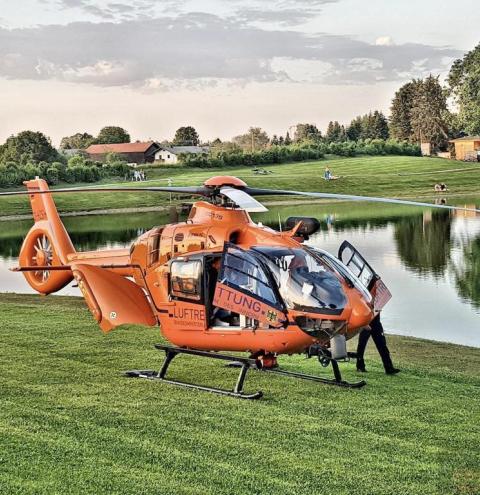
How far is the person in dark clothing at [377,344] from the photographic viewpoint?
11.6 m

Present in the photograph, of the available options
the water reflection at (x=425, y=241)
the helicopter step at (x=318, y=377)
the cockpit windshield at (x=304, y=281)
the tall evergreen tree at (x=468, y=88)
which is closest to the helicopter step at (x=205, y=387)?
the helicopter step at (x=318, y=377)

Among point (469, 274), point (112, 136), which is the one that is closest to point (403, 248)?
point (469, 274)

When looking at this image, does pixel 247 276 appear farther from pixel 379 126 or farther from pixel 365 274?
pixel 379 126

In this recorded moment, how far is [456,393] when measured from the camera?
36.0 ft

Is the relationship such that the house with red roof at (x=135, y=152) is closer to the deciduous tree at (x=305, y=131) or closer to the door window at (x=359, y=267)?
the deciduous tree at (x=305, y=131)

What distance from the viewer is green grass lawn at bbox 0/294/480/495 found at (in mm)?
7473

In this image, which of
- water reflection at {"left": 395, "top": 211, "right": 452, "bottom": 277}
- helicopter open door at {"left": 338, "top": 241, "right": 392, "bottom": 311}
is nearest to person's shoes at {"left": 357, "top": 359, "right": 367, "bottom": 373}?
helicopter open door at {"left": 338, "top": 241, "right": 392, "bottom": 311}

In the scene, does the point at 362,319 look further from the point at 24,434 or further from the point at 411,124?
the point at 411,124

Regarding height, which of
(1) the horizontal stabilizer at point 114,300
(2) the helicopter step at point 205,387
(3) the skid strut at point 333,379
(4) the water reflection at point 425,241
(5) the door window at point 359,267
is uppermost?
(5) the door window at point 359,267

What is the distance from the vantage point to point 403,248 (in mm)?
32531

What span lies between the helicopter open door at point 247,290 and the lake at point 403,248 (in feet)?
23.9

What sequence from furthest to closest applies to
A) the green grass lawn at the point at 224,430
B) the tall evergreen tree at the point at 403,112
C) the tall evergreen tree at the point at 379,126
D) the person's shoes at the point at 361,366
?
the tall evergreen tree at the point at 379,126 < the tall evergreen tree at the point at 403,112 < the person's shoes at the point at 361,366 < the green grass lawn at the point at 224,430

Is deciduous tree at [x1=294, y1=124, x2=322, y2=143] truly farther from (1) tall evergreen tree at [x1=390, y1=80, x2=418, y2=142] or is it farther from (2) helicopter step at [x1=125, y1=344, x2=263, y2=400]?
(2) helicopter step at [x1=125, y1=344, x2=263, y2=400]

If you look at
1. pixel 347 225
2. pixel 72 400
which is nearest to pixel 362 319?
pixel 72 400
